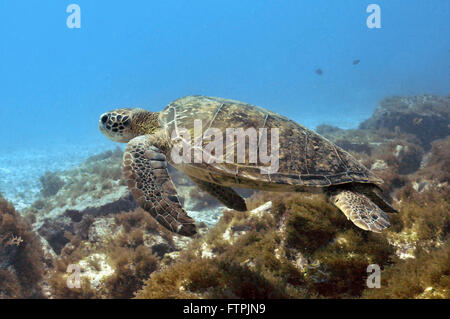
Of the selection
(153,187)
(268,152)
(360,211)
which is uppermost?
(268,152)

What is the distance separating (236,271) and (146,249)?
2543 mm

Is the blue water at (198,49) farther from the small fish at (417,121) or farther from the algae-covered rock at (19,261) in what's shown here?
the algae-covered rock at (19,261)

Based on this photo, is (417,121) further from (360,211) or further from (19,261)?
(19,261)

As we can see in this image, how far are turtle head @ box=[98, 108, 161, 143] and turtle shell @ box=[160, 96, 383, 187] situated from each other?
0.32 m

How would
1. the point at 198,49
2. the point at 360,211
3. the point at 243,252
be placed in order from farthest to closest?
the point at 198,49, the point at 243,252, the point at 360,211

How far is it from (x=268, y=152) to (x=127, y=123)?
8.47 feet

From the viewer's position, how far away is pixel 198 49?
14638 centimetres

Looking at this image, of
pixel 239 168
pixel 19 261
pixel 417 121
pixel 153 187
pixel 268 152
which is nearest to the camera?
pixel 153 187

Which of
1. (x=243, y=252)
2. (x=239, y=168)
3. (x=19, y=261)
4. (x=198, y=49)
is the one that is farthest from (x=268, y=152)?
(x=198, y=49)

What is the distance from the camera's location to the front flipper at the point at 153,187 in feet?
8.08

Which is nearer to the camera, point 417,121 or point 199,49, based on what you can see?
point 417,121

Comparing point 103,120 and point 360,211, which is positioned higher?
point 103,120
